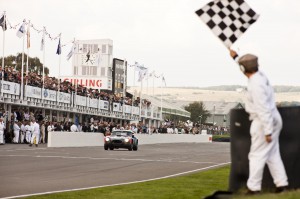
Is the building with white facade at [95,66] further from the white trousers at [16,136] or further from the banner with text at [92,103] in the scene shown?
the white trousers at [16,136]

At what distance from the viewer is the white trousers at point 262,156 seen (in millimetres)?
8812

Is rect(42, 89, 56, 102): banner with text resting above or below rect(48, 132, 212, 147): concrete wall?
above

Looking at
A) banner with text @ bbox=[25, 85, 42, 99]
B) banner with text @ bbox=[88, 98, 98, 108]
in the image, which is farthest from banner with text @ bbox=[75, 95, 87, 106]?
banner with text @ bbox=[25, 85, 42, 99]

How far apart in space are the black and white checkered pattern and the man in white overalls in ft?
3.57

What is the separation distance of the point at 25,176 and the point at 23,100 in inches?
1226

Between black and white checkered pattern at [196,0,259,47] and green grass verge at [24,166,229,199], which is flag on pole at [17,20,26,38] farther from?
black and white checkered pattern at [196,0,259,47]

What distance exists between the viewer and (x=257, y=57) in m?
8.91

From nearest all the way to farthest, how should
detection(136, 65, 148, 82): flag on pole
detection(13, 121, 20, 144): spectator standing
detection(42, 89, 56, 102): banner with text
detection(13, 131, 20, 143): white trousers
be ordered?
detection(13, 121, 20, 144): spectator standing
detection(13, 131, 20, 143): white trousers
detection(42, 89, 56, 102): banner with text
detection(136, 65, 148, 82): flag on pole

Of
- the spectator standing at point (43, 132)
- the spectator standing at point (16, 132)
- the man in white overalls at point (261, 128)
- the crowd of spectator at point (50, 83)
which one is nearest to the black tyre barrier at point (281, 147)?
the man in white overalls at point (261, 128)

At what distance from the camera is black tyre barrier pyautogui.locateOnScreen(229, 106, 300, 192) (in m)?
9.43

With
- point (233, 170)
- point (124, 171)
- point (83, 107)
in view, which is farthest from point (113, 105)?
point (233, 170)

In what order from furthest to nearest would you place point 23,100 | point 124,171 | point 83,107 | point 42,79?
point 83,107
point 42,79
point 23,100
point 124,171

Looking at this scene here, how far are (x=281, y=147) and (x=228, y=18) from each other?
1956 mm

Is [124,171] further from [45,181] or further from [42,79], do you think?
[42,79]
